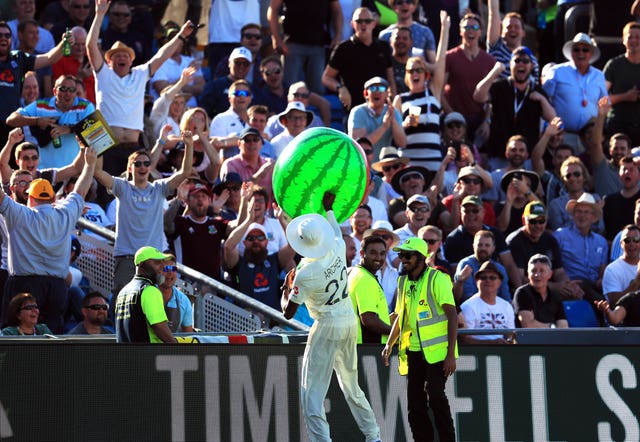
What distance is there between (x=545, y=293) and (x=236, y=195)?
3468mm

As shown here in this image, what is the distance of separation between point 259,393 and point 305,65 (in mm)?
8636

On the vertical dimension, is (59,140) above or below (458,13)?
below

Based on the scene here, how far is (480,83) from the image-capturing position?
18078 millimetres

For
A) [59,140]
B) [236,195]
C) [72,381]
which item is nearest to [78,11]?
[59,140]

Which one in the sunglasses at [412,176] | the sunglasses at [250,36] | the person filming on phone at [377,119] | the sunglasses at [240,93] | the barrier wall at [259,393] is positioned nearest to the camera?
the barrier wall at [259,393]

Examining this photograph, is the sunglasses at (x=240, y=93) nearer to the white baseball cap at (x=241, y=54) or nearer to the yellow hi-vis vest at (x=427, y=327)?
the white baseball cap at (x=241, y=54)

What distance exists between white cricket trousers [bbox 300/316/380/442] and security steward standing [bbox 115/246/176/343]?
1.29 m

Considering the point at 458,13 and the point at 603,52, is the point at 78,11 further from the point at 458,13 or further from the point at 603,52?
the point at 603,52

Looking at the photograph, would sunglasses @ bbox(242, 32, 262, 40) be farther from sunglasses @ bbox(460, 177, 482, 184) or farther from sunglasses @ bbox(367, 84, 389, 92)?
sunglasses @ bbox(460, 177, 482, 184)

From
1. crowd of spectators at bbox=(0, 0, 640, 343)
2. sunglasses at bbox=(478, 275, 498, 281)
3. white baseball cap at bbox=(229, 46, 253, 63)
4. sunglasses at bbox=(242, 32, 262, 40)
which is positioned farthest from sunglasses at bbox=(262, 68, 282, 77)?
sunglasses at bbox=(478, 275, 498, 281)

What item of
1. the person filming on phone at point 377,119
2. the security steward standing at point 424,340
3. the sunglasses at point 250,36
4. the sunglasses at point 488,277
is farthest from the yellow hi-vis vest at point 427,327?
the sunglasses at point 250,36

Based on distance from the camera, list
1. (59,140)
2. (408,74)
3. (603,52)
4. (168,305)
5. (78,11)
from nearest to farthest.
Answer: (168,305) < (59,140) < (408,74) < (78,11) < (603,52)

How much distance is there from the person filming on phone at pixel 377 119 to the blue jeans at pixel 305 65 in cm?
222

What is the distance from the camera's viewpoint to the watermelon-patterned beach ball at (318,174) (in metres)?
10.5
